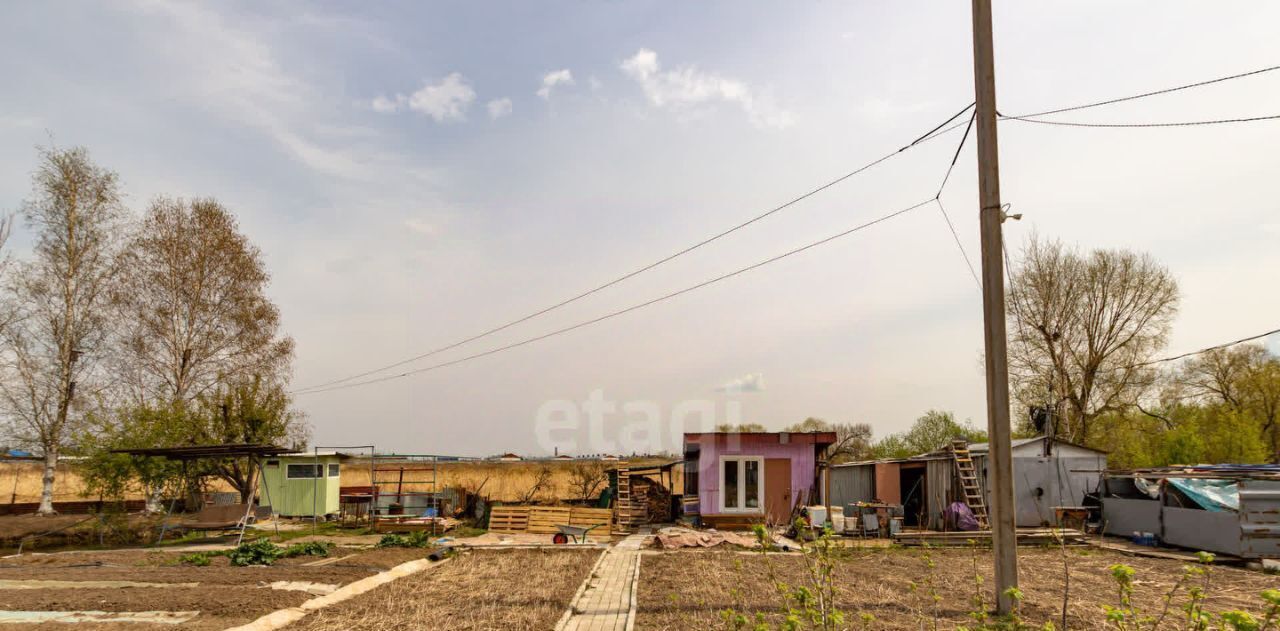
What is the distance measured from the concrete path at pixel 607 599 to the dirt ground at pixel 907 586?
0.73 feet

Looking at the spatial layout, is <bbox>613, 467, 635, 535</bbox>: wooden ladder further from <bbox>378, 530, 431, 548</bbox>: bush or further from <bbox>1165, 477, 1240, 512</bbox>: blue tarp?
<bbox>1165, 477, 1240, 512</bbox>: blue tarp

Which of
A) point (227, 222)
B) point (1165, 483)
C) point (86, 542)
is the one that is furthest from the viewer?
point (227, 222)

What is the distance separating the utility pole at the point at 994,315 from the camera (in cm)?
943

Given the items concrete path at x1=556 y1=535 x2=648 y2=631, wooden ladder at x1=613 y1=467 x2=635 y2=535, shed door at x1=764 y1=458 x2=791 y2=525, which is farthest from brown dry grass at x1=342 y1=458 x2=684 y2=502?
concrete path at x1=556 y1=535 x2=648 y2=631

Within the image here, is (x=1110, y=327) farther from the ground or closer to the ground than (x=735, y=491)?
farther from the ground

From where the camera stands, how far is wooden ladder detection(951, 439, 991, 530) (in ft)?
72.3

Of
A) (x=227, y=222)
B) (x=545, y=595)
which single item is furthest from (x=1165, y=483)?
(x=227, y=222)

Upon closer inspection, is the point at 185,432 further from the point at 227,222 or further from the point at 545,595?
the point at 545,595

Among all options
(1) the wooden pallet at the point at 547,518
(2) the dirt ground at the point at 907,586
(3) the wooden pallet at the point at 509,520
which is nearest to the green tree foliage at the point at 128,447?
(3) the wooden pallet at the point at 509,520

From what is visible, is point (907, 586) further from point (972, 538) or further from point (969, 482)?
point (969, 482)

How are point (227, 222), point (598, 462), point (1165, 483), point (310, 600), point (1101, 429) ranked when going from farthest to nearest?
point (1101, 429) < point (598, 462) < point (227, 222) < point (1165, 483) < point (310, 600)

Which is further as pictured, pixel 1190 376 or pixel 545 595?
pixel 1190 376

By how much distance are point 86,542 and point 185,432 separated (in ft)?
14.9

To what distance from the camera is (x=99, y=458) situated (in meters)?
22.6
